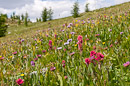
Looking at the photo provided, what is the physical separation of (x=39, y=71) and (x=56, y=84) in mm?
417

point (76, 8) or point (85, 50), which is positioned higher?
point (76, 8)

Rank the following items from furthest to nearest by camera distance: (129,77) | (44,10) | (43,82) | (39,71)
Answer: (44,10), (39,71), (43,82), (129,77)

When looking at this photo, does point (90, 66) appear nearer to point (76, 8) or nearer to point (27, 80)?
point (27, 80)

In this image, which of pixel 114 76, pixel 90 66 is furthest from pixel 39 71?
pixel 114 76

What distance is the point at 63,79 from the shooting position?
1770 millimetres

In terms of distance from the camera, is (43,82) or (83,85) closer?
(83,85)

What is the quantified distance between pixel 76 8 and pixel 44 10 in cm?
2506

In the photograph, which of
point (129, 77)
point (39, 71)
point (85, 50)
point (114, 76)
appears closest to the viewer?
point (129, 77)

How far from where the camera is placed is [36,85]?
1885mm

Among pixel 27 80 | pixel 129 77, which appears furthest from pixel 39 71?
pixel 129 77

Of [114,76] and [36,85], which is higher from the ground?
[114,76]

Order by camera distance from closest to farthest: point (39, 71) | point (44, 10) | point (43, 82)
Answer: point (43, 82) → point (39, 71) → point (44, 10)

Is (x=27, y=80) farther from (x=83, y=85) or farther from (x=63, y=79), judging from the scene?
(x=83, y=85)

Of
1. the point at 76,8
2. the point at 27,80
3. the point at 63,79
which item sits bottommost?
the point at 27,80
